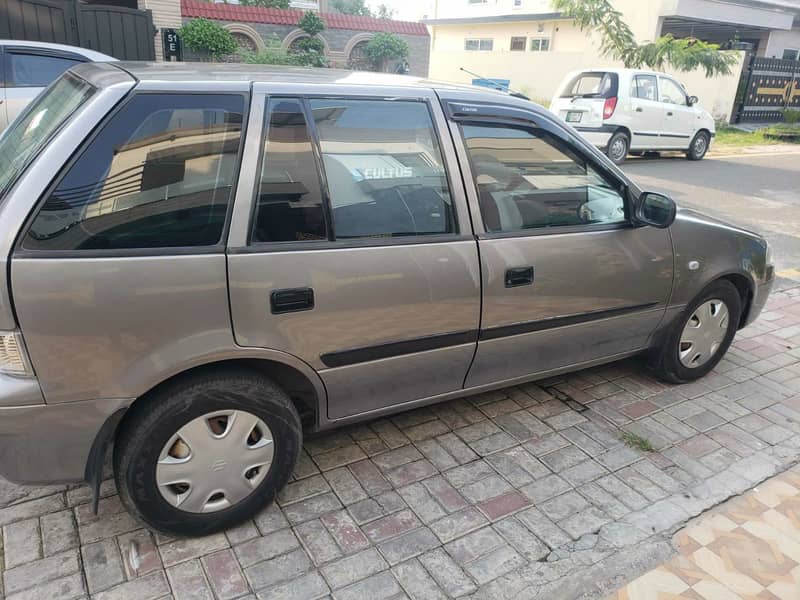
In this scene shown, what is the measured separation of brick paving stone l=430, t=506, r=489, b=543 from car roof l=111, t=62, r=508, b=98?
192cm

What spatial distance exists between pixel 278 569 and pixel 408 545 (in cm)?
52

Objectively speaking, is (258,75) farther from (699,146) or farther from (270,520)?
(699,146)

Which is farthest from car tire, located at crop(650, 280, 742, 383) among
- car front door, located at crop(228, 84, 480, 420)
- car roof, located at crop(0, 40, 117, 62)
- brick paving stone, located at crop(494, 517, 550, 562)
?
car roof, located at crop(0, 40, 117, 62)

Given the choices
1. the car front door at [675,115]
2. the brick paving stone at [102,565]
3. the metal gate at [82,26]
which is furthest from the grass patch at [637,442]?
the metal gate at [82,26]

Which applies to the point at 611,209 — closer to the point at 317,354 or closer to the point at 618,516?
the point at 618,516

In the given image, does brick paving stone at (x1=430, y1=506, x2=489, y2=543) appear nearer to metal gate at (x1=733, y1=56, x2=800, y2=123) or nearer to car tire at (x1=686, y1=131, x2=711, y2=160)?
car tire at (x1=686, y1=131, x2=711, y2=160)

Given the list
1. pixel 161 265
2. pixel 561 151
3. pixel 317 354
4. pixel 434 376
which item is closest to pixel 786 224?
pixel 561 151

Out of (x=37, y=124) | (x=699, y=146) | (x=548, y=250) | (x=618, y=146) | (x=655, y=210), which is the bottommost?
(x=699, y=146)

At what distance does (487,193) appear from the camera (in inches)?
116

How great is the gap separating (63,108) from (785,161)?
656 inches

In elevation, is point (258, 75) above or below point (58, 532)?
above

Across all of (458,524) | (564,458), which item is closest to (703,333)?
(564,458)

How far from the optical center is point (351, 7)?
4003 cm

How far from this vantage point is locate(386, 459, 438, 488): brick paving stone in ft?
9.63
